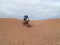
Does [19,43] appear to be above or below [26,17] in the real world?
below

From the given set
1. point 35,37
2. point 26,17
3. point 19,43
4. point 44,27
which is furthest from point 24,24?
point 19,43

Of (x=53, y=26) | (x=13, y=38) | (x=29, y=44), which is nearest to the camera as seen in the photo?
(x=29, y=44)

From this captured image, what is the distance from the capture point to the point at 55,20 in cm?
2236

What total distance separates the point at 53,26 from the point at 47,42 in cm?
389

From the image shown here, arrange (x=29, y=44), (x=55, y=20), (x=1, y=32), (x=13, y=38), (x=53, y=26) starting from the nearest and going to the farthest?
(x=29, y=44)
(x=13, y=38)
(x=1, y=32)
(x=53, y=26)
(x=55, y=20)

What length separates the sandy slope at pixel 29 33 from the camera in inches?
663

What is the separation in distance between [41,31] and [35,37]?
1626 mm

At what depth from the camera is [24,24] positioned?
21109 mm

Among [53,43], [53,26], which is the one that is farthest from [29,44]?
[53,26]

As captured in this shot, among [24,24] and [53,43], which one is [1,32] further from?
[53,43]

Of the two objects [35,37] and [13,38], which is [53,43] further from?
[13,38]

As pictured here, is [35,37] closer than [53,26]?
Yes

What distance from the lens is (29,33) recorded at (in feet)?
61.8

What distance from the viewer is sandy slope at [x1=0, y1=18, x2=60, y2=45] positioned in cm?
1684
